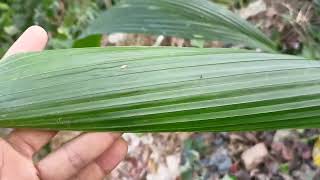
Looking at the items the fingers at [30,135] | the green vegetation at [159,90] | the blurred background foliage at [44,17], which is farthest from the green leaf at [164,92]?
the blurred background foliage at [44,17]

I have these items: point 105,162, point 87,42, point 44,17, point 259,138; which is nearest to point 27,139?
point 105,162

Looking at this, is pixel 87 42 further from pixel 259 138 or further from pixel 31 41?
pixel 259 138

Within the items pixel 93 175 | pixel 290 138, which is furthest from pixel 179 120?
pixel 290 138

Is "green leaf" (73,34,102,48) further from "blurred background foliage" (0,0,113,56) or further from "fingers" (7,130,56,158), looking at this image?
Result: "blurred background foliage" (0,0,113,56)

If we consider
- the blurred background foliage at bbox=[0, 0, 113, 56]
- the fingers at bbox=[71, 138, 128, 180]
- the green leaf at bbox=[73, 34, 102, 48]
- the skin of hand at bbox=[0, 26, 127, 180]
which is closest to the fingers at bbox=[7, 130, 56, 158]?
the skin of hand at bbox=[0, 26, 127, 180]

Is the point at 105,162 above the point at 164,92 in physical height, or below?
below

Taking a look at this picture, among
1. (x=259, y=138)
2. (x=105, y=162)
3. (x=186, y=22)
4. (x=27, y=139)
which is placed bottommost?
(x=259, y=138)

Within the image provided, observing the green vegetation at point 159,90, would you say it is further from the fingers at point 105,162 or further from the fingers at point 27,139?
the fingers at point 105,162

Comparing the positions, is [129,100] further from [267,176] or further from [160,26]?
[267,176]
